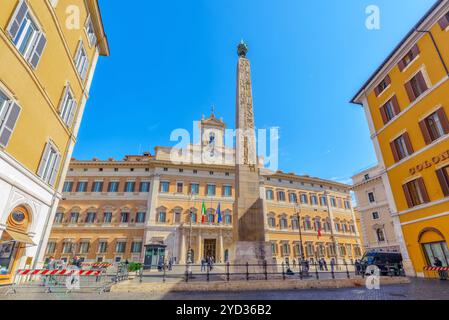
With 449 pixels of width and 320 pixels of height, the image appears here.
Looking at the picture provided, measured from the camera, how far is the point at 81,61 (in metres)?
13.8

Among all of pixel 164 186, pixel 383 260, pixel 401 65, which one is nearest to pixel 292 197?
pixel 164 186

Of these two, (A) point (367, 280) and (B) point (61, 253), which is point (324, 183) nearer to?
(A) point (367, 280)

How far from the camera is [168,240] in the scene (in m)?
27.9

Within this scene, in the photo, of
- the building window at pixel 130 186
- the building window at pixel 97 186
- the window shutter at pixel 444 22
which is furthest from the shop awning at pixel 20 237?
the window shutter at pixel 444 22

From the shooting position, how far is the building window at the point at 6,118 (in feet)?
25.7

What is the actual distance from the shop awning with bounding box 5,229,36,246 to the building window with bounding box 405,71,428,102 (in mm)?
21577

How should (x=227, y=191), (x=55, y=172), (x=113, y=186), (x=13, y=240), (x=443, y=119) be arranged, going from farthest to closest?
(x=227, y=191), (x=113, y=186), (x=443, y=119), (x=55, y=172), (x=13, y=240)

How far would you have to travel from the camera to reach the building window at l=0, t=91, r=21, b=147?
25.7 ft

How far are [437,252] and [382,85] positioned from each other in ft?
38.6

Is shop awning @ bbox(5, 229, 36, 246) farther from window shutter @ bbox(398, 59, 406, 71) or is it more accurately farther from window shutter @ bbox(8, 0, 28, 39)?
window shutter @ bbox(398, 59, 406, 71)

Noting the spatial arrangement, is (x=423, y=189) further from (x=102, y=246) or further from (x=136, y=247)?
(x=102, y=246)

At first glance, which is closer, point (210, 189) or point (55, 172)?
point (55, 172)

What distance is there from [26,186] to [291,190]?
32.6 meters
